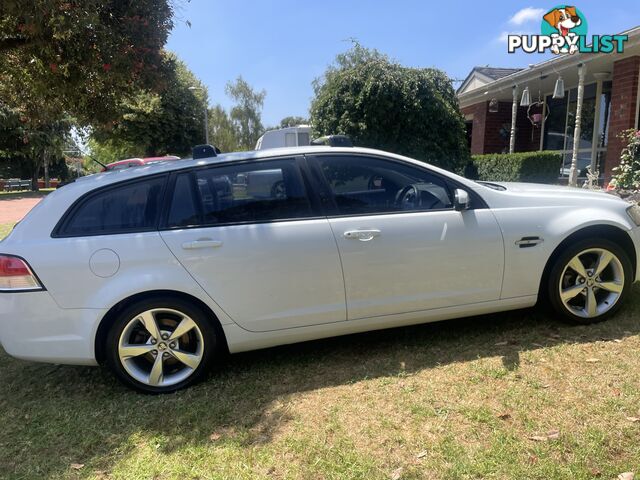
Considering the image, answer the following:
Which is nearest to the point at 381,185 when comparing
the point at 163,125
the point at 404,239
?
the point at 404,239

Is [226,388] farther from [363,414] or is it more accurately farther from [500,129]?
[500,129]

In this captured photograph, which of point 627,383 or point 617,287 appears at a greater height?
point 617,287

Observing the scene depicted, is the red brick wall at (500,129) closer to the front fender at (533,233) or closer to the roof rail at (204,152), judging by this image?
the front fender at (533,233)

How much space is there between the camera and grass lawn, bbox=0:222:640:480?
2.52m

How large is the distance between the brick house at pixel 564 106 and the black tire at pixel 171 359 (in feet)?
34.1

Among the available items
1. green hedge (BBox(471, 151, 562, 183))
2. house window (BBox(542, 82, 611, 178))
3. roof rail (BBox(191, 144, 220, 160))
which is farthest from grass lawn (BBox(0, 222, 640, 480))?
house window (BBox(542, 82, 611, 178))

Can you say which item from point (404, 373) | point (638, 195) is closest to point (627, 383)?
point (404, 373)

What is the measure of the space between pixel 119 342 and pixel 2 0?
3051 millimetres

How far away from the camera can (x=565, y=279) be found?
3910 mm

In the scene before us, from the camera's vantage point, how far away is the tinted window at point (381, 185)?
360 cm

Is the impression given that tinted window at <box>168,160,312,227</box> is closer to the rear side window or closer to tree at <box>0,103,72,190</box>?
the rear side window

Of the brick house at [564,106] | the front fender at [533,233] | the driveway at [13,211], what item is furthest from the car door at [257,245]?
the driveway at [13,211]

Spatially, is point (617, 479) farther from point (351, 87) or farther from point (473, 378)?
point (351, 87)

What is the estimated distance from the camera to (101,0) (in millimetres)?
4609
